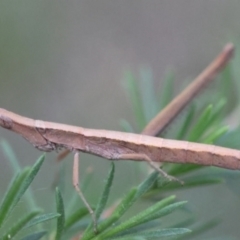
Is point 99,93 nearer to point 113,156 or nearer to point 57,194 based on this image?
point 113,156

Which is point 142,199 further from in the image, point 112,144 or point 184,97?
point 184,97

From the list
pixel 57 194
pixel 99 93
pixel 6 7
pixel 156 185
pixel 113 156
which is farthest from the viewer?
pixel 99 93

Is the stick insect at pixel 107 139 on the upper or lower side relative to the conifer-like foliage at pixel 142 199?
upper

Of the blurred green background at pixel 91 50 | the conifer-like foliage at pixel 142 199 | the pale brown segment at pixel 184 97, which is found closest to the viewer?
the conifer-like foliage at pixel 142 199

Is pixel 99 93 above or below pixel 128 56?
below

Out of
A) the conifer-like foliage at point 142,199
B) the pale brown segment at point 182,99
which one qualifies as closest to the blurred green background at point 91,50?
the pale brown segment at point 182,99

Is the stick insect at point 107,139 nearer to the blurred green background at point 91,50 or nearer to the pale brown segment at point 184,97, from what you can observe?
the pale brown segment at point 184,97

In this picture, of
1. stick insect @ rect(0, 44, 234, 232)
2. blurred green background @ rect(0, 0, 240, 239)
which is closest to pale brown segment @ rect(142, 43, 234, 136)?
stick insect @ rect(0, 44, 234, 232)

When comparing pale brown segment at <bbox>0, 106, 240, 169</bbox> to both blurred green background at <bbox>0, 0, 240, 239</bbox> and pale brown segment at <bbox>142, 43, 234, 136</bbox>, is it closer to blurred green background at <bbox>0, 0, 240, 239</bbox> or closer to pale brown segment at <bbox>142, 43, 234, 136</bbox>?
pale brown segment at <bbox>142, 43, 234, 136</bbox>

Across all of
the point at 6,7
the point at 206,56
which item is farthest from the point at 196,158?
the point at 6,7

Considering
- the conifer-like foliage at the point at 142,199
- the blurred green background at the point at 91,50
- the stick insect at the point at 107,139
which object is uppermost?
the blurred green background at the point at 91,50
